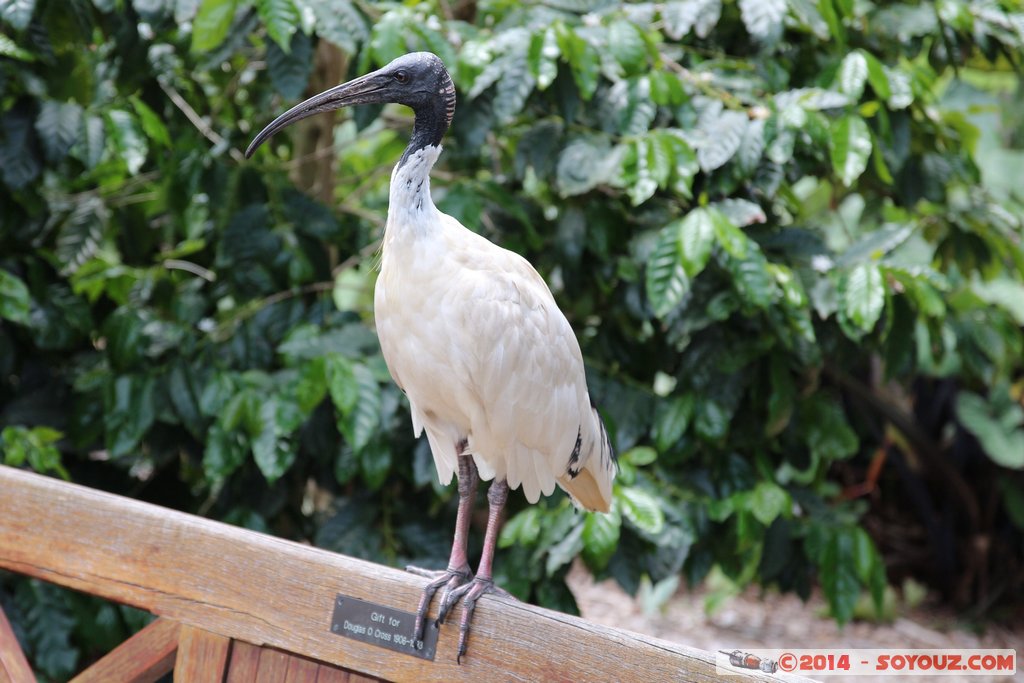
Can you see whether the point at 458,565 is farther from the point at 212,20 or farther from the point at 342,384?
the point at 212,20

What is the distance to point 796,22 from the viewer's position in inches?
122

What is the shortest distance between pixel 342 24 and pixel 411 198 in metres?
1.02

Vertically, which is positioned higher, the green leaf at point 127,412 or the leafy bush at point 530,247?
the leafy bush at point 530,247

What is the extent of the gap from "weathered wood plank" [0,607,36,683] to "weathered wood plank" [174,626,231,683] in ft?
1.04

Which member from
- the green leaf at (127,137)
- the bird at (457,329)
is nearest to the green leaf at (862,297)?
the bird at (457,329)

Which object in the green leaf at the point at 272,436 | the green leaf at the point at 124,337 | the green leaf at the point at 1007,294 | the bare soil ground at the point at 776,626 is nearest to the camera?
the green leaf at the point at 272,436

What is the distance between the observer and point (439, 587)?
82.5 inches

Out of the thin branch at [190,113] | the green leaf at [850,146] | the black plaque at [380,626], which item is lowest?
the thin branch at [190,113]

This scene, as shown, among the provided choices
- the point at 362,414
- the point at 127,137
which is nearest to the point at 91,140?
the point at 127,137

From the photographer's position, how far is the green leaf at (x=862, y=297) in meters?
2.71

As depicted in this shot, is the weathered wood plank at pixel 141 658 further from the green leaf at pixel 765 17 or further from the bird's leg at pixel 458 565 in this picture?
the green leaf at pixel 765 17

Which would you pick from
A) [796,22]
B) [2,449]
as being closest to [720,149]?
[796,22]

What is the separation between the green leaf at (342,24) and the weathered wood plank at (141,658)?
1531 millimetres

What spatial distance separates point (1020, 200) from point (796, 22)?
292 cm
